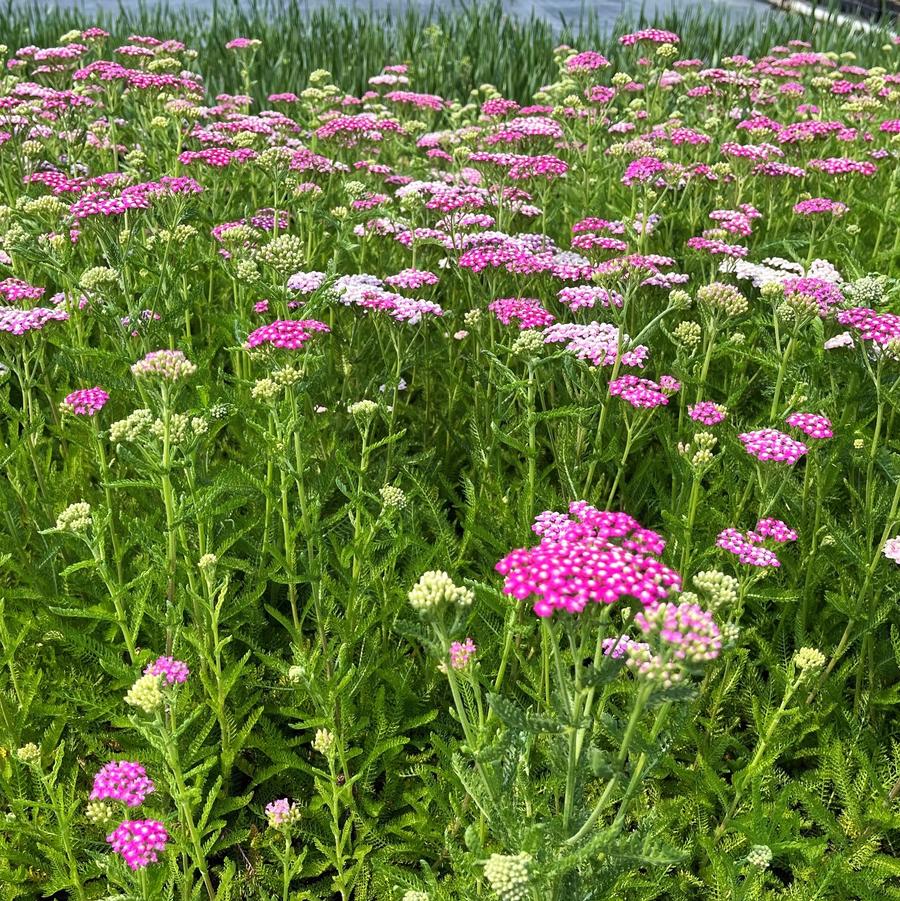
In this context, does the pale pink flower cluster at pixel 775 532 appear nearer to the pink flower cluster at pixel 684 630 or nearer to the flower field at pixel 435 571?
the flower field at pixel 435 571

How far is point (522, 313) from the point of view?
3594 mm

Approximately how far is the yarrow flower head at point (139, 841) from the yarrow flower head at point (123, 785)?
0.06 m

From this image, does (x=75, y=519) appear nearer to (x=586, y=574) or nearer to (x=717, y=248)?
(x=586, y=574)

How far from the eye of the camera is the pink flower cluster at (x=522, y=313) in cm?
354

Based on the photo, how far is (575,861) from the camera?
1681mm

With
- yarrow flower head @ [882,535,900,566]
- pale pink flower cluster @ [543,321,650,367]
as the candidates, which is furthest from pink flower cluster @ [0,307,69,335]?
yarrow flower head @ [882,535,900,566]

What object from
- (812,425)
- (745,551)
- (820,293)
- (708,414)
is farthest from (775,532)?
(820,293)

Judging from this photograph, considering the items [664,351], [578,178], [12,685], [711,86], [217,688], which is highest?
[711,86]

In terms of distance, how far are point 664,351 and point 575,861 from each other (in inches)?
140

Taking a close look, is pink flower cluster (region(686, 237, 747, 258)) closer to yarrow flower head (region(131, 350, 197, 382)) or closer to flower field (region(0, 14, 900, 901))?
flower field (region(0, 14, 900, 901))

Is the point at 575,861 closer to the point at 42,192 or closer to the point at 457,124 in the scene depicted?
the point at 42,192

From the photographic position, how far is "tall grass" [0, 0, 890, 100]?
9844 millimetres

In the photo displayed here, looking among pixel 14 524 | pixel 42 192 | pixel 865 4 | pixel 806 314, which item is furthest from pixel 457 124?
pixel 865 4

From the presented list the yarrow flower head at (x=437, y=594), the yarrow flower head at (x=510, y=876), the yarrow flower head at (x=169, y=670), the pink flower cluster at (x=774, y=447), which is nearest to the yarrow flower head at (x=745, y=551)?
the pink flower cluster at (x=774, y=447)
